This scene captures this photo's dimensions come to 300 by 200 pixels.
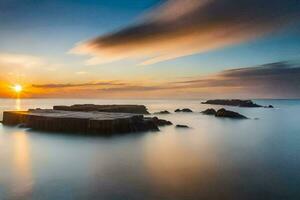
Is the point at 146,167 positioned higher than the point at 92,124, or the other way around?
the point at 92,124

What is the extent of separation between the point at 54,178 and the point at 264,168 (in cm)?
1349

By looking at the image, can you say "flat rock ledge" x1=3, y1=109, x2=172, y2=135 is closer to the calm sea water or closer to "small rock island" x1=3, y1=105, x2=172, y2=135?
"small rock island" x1=3, y1=105, x2=172, y2=135

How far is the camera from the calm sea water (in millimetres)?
14648

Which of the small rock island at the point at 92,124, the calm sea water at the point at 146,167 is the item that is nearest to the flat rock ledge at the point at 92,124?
the small rock island at the point at 92,124

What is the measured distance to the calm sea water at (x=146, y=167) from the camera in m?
14.6

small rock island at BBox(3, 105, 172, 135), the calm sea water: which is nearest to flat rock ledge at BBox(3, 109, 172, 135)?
small rock island at BBox(3, 105, 172, 135)

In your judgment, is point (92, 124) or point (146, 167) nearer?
point (146, 167)

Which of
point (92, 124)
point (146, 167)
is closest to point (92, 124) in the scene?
point (92, 124)

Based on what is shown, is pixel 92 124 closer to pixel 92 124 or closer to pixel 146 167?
pixel 92 124

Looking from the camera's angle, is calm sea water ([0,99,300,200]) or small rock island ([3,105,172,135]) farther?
small rock island ([3,105,172,135])

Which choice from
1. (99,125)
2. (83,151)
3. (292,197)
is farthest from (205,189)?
(99,125)

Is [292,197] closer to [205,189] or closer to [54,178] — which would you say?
[205,189]

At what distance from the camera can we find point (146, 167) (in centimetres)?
2025

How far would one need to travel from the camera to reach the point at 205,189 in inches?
596
